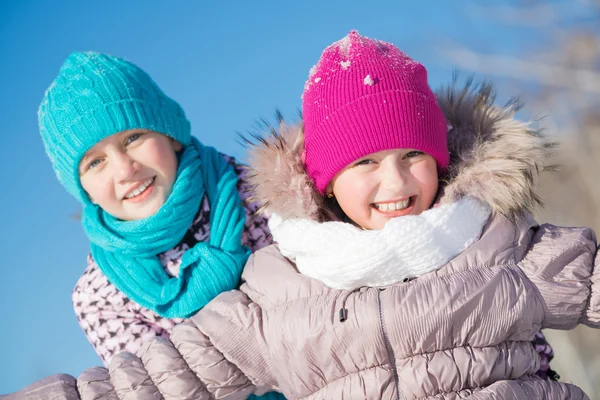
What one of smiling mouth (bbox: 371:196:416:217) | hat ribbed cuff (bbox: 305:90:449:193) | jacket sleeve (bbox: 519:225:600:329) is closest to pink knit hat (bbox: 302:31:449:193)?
hat ribbed cuff (bbox: 305:90:449:193)

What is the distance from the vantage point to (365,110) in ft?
7.39

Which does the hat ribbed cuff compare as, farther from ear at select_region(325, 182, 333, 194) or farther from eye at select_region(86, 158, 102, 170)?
eye at select_region(86, 158, 102, 170)

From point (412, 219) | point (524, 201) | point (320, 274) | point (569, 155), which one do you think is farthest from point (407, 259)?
point (569, 155)

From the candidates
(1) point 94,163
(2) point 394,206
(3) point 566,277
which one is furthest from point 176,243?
(3) point 566,277

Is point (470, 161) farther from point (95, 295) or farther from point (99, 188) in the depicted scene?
point (95, 295)

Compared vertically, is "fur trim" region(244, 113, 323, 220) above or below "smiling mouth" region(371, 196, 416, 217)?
above

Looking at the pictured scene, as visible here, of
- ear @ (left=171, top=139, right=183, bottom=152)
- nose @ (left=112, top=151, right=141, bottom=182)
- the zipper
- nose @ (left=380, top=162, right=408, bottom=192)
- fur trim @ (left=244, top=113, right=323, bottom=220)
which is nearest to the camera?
the zipper

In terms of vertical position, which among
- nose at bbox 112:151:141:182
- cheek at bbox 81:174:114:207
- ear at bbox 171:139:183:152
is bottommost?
cheek at bbox 81:174:114:207

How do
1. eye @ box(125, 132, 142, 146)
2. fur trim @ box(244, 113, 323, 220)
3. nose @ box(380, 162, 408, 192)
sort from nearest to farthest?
nose @ box(380, 162, 408, 192)
fur trim @ box(244, 113, 323, 220)
eye @ box(125, 132, 142, 146)

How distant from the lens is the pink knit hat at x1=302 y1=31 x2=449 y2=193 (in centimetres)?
223

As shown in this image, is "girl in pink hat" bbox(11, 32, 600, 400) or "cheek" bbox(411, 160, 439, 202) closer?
"girl in pink hat" bbox(11, 32, 600, 400)

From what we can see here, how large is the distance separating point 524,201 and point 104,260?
1548 millimetres

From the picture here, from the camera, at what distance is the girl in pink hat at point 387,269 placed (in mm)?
2082

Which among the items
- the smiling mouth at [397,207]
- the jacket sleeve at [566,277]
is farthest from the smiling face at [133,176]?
the jacket sleeve at [566,277]
